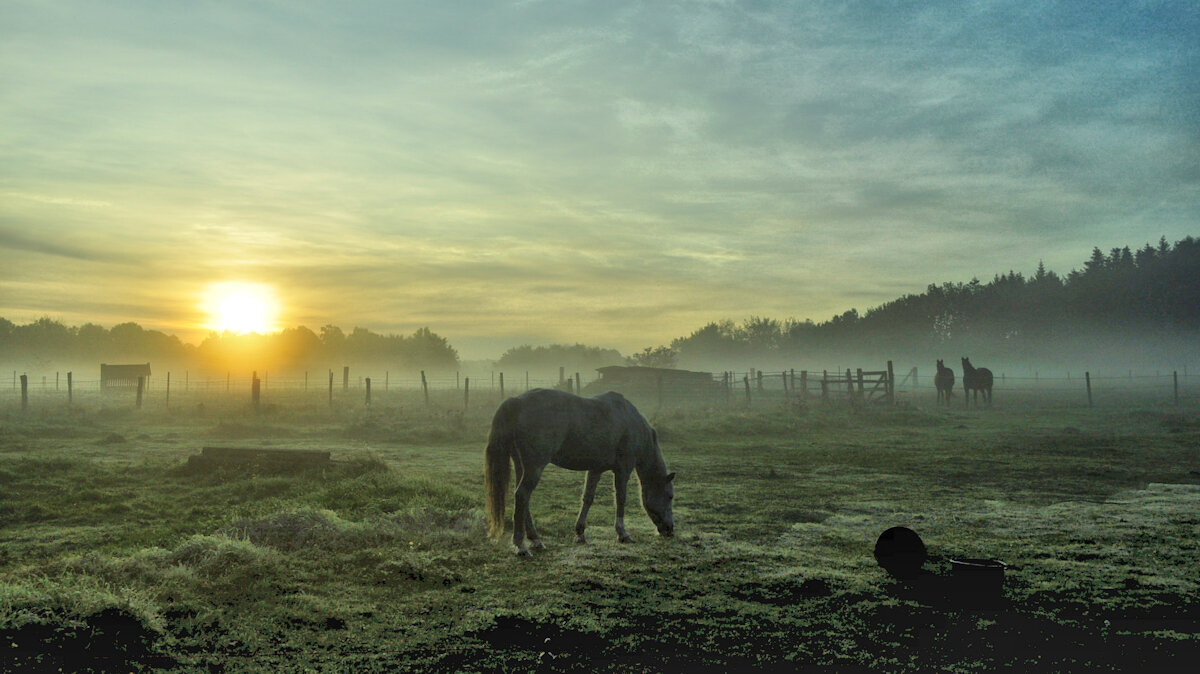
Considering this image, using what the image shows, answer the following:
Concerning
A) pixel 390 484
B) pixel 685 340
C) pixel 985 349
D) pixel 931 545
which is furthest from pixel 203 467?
pixel 685 340

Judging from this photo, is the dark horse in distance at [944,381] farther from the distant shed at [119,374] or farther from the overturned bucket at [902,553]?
the distant shed at [119,374]

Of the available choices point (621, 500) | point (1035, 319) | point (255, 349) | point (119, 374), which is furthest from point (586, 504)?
point (255, 349)

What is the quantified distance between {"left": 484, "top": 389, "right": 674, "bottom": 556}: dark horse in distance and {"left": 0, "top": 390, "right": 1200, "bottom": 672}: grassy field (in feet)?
1.53

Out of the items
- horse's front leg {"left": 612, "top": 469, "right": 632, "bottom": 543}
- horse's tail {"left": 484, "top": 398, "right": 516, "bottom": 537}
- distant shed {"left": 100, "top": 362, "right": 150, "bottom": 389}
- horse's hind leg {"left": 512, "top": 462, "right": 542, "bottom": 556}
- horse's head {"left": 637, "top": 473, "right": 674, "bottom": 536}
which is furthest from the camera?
distant shed {"left": 100, "top": 362, "right": 150, "bottom": 389}

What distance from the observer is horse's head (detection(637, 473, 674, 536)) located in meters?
9.25

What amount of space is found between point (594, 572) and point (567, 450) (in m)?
1.78

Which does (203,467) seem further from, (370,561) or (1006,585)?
(1006,585)

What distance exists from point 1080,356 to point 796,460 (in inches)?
Answer: 3615

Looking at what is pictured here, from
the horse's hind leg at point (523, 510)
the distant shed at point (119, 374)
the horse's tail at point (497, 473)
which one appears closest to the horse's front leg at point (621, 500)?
the horse's hind leg at point (523, 510)

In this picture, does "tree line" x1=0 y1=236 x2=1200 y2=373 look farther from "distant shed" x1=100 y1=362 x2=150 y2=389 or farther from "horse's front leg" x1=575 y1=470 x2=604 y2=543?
"horse's front leg" x1=575 y1=470 x2=604 y2=543

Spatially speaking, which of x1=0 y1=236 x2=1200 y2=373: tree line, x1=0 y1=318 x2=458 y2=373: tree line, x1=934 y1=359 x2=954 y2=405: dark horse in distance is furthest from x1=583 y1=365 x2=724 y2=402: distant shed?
x1=0 y1=318 x2=458 y2=373: tree line

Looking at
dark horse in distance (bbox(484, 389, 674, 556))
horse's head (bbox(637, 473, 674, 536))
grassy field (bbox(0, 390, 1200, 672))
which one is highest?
dark horse in distance (bbox(484, 389, 674, 556))

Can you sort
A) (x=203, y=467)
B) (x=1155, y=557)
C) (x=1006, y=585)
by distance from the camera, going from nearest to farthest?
(x=1006, y=585), (x=1155, y=557), (x=203, y=467)

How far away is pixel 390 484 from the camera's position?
12062 millimetres
